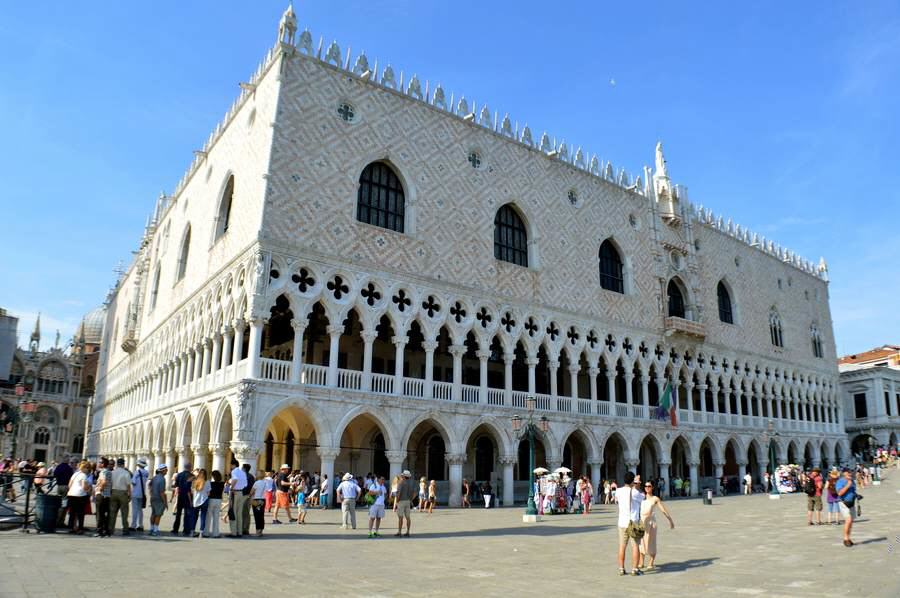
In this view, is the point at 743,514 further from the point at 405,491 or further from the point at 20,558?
the point at 20,558

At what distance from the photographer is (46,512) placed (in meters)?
10.7

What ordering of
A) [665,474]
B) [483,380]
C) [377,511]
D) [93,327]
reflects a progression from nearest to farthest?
[377,511] < [483,380] < [665,474] < [93,327]

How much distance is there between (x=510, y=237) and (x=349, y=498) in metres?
14.4

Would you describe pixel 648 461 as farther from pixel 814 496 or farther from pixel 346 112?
pixel 346 112

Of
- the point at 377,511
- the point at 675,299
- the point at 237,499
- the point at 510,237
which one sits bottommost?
the point at 377,511

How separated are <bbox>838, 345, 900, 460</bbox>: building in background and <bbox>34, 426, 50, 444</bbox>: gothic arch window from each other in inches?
2439

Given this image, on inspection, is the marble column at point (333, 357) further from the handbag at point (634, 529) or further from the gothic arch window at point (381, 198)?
the handbag at point (634, 529)

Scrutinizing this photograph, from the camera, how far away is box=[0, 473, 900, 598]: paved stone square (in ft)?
22.3

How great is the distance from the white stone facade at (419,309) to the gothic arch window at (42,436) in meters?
25.6

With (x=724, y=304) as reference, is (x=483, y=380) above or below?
below

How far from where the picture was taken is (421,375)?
83.7ft

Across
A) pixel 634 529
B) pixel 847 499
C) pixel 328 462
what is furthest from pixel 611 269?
pixel 634 529

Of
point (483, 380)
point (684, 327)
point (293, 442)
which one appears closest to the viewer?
point (483, 380)

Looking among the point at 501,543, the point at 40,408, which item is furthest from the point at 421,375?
the point at 40,408
